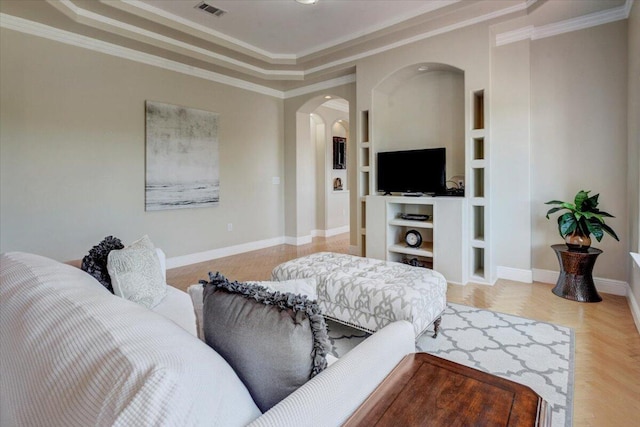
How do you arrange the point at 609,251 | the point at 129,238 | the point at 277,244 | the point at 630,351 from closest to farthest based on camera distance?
the point at 630,351
the point at 609,251
the point at 129,238
the point at 277,244

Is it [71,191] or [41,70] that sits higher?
[41,70]

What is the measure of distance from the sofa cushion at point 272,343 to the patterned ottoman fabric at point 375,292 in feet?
4.62

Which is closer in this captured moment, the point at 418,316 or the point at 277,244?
the point at 418,316

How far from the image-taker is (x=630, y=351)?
2.25 m

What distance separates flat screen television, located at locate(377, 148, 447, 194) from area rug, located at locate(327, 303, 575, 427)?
178cm

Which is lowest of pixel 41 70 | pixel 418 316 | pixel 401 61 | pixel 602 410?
pixel 602 410

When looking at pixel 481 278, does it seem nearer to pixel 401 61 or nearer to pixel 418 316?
pixel 418 316

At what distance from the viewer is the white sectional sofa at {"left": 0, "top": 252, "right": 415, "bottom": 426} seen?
0.55m

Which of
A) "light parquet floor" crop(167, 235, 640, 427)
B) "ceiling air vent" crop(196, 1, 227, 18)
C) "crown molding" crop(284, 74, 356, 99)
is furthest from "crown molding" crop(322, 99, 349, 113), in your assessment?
"light parquet floor" crop(167, 235, 640, 427)

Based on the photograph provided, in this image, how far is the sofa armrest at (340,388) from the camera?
0.67 m

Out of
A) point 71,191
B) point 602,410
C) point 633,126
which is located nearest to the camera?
point 602,410

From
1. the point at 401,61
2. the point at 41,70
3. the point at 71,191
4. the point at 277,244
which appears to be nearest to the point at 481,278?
the point at 401,61

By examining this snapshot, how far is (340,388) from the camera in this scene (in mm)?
774

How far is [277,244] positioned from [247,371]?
553cm
